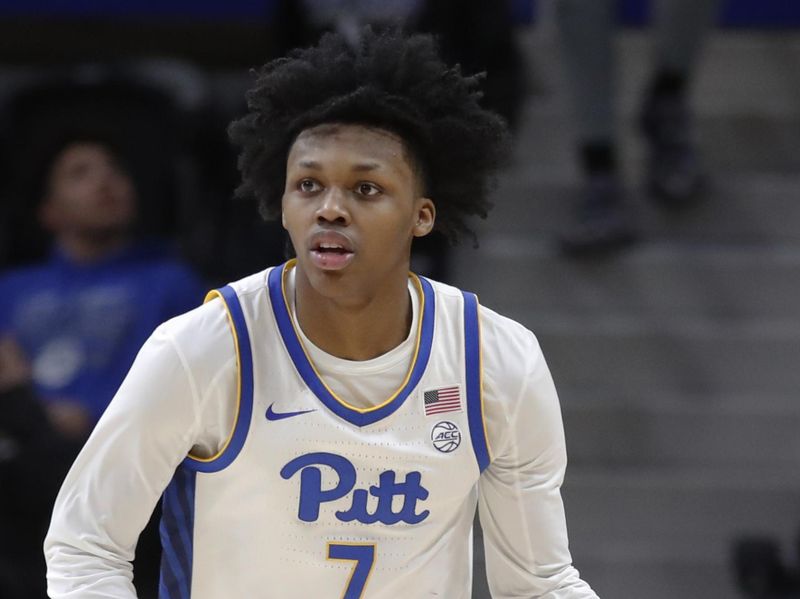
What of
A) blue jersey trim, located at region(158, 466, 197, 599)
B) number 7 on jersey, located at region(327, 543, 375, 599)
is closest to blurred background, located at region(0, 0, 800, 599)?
blue jersey trim, located at region(158, 466, 197, 599)

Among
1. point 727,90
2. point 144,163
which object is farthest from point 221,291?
point 727,90

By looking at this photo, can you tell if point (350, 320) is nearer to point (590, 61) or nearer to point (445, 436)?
point (445, 436)

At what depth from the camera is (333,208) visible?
2.16 meters

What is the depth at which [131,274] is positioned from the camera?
13.0 ft

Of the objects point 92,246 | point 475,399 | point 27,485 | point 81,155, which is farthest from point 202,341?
point 81,155

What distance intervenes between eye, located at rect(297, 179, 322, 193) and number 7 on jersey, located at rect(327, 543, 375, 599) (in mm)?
546

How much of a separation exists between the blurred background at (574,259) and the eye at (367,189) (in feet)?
5.55

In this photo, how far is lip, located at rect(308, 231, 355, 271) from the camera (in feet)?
7.14

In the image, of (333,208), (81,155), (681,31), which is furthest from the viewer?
(681,31)

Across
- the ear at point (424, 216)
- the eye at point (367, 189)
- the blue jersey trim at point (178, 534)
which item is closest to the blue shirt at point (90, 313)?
the blue jersey trim at point (178, 534)

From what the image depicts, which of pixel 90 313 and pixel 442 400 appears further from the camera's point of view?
pixel 90 313

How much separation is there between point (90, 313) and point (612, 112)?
1661 mm

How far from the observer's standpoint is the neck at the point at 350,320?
2305mm

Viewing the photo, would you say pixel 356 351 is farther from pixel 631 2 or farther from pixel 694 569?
pixel 631 2
